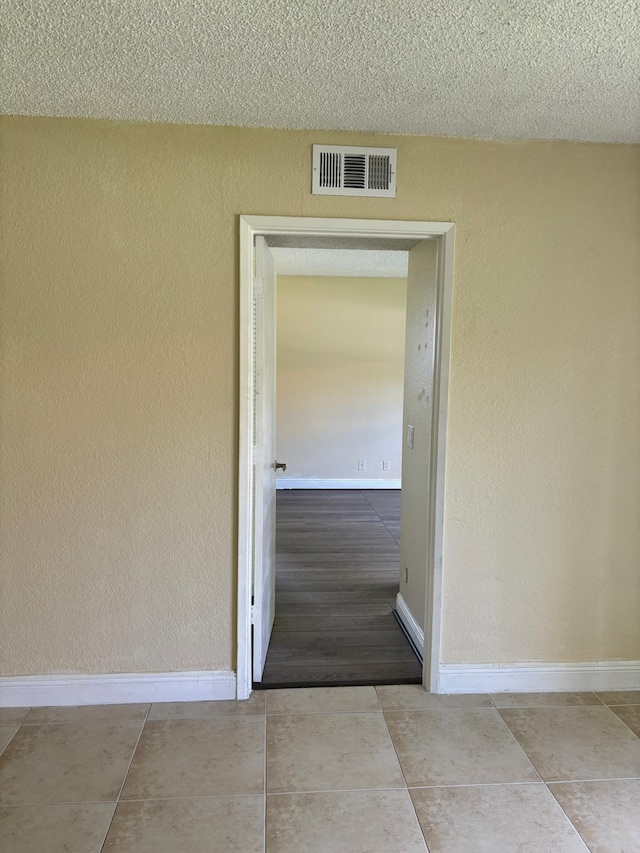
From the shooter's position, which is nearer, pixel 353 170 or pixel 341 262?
pixel 353 170

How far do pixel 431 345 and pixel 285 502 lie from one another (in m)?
3.55

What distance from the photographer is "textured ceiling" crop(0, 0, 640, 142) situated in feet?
Result: 4.93

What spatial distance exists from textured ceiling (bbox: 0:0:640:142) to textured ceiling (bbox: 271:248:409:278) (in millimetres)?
2748

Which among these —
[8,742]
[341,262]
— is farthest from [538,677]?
[341,262]

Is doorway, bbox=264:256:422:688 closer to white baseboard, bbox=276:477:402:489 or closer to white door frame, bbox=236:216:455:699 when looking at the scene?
white baseboard, bbox=276:477:402:489

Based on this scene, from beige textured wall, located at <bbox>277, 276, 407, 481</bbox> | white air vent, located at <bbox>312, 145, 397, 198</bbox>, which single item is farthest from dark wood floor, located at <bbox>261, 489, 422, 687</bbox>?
white air vent, located at <bbox>312, 145, 397, 198</bbox>

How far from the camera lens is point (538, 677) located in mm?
2484

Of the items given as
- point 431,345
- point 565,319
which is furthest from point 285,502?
point 565,319

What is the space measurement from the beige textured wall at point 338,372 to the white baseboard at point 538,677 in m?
4.13

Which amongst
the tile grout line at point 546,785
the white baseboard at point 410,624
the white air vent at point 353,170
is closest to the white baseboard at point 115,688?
the white baseboard at point 410,624

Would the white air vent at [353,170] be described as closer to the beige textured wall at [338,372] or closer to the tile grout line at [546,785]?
the tile grout line at [546,785]

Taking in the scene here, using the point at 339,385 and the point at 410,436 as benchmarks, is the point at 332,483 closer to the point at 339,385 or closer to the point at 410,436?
the point at 339,385

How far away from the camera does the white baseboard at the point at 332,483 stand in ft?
21.3

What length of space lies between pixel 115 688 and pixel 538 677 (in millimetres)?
1859
